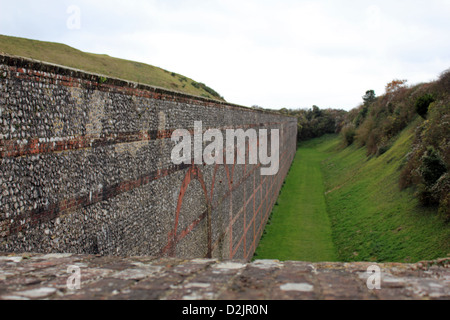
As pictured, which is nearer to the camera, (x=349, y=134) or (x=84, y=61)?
(x=84, y=61)

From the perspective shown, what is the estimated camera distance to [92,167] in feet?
14.8

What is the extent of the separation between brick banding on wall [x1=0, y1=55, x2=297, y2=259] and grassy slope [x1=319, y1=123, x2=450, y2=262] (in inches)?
321

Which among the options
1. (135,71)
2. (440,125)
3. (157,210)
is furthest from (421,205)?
(135,71)

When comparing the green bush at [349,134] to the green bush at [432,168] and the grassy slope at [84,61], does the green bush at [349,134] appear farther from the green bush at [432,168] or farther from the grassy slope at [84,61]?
the green bush at [432,168]

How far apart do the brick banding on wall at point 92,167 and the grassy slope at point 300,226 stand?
30.6 feet

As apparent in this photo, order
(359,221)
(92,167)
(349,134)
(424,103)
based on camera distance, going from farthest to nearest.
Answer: (349,134)
(424,103)
(359,221)
(92,167)

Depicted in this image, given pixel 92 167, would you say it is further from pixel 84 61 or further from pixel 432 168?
pixel 84 61

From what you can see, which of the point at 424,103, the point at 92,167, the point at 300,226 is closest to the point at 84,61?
the point at 300,226

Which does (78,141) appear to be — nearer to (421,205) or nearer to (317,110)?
(421,205)

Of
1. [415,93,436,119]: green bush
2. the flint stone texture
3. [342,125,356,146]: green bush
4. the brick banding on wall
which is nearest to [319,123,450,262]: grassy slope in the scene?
[415,93,436,119]: green bush

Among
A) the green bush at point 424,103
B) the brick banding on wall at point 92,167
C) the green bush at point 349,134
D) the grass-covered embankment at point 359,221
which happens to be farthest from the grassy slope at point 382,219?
the green bush at point 349,134

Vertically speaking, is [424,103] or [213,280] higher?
[424,103]

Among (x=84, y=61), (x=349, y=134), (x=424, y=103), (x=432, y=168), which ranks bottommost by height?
(x=432, y=168)

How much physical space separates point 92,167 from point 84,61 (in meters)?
35.6
